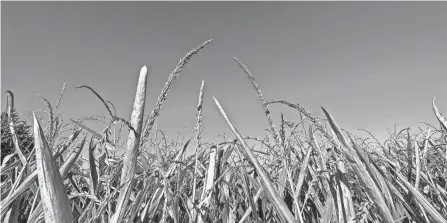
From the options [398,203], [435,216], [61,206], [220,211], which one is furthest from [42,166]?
[398,203]

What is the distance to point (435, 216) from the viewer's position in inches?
33.2

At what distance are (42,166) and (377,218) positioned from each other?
1.25m

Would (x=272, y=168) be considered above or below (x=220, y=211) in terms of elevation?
above

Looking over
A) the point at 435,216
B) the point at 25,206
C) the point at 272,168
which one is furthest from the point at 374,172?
the point at 25,206

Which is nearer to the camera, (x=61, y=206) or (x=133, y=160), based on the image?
(x=61, y=206)

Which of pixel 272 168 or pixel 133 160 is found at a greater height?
pixel 272 168

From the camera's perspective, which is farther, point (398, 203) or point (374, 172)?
point (398, 203)

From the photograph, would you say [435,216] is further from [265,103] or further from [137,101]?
[137,101]

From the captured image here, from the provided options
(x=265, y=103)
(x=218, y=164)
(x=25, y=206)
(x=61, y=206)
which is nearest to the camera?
(x=61, y=206)

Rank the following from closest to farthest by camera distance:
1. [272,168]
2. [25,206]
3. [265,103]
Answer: [265,103], [25,206], [272,168]

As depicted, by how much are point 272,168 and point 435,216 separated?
133 cm

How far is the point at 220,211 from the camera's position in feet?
4.55

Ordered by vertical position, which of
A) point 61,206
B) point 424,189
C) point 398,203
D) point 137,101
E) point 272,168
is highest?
point 272,168

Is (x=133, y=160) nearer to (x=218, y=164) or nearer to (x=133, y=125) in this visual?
(x=133, y=125)
